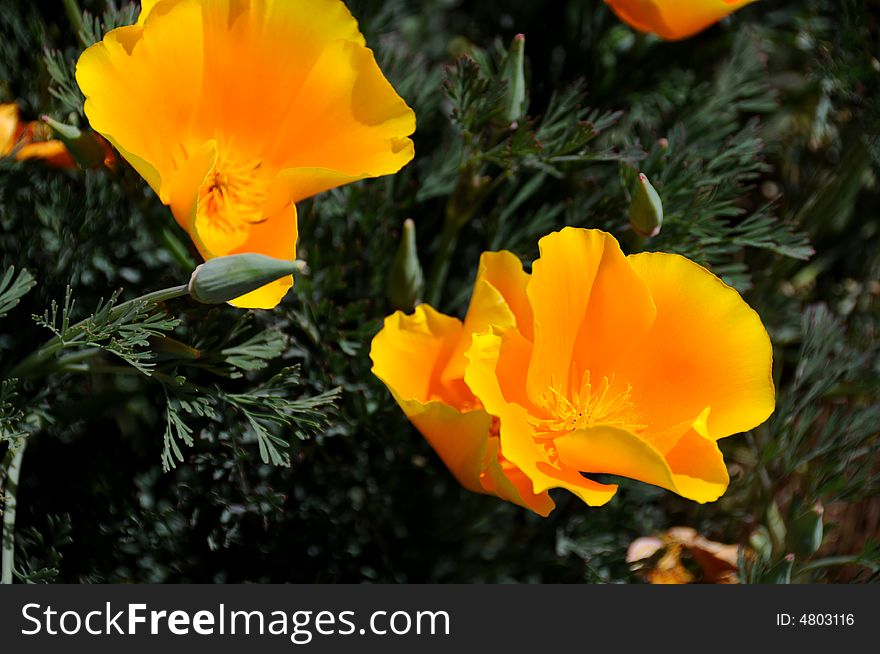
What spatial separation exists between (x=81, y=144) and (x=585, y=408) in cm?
58

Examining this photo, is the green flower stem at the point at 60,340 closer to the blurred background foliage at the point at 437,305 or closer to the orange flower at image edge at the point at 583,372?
the blurred background foliage at the point at 437,305

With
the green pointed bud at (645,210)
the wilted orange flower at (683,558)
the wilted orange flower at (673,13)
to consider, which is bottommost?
the wilted orange flower at (683,558)

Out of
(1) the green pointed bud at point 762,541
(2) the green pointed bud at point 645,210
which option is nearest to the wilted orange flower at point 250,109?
(2) the green pointed bud at point 645,210

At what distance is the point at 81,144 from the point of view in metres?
1.00

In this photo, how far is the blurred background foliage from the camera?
1119mm

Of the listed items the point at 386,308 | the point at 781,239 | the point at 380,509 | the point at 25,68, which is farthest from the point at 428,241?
the point at 25,68

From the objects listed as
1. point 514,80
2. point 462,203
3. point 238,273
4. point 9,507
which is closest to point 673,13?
point 514,80

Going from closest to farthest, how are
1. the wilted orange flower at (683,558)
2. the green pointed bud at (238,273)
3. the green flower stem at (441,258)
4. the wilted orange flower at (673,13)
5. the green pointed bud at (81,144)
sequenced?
1. the green pointed bud at (238,273)
2. the green pointed bud at (81,144)
3. the wilted orange flower at (673,13)
4. the green flower stem at (441,258)
5. the wilted orange flower at (683,558)

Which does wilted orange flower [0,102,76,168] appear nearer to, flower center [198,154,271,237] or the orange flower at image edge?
flower center [198,154,271,237]

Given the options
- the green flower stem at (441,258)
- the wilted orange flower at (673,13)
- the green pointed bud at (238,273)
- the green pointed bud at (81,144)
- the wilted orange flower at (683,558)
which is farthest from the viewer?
the wilted orange flower at (683,558)

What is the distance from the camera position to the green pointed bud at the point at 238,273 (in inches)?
34.1

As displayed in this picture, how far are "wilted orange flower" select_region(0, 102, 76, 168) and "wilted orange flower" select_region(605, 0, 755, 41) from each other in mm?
649

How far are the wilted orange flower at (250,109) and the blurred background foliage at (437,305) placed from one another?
0.09 m

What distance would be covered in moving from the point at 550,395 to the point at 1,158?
2.15 feet
